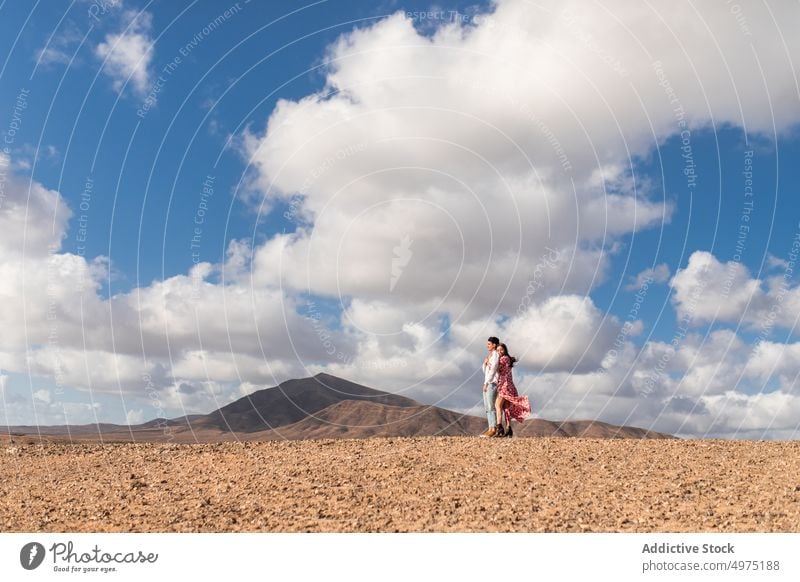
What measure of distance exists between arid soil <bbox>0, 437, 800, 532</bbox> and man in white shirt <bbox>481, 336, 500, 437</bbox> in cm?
164

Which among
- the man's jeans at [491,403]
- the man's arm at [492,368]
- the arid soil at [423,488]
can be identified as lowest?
the arid soil at [423,488]

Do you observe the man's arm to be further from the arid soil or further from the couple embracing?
the arid soil

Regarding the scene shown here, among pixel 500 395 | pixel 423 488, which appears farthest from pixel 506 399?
pixel 423 488

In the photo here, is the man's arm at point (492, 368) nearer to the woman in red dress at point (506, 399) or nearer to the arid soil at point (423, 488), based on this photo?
the woman in red dress at point (506, 399)

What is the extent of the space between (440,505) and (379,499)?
147 centimetres

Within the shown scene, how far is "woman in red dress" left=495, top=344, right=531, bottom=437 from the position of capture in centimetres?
2320

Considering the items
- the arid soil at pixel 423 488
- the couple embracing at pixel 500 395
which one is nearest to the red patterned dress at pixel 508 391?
the couple embracing at pixel 500 395

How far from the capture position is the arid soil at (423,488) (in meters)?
14.3

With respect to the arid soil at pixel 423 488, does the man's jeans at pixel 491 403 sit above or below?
above

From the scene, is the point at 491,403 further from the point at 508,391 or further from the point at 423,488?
the point at 423,488

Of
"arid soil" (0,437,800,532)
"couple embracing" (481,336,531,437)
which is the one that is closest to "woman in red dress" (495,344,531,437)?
"couple embracing" (481,336,531,437)

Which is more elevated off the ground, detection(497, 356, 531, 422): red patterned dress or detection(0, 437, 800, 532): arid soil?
detection(497, 356, 531, 422): red patterned dress

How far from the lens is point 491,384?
2333 centimetres
